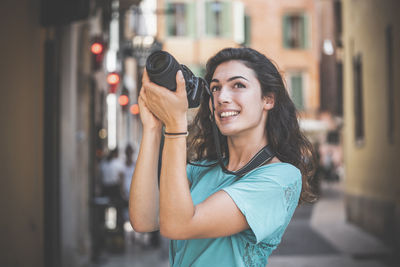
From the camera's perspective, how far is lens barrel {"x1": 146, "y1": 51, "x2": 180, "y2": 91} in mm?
1540

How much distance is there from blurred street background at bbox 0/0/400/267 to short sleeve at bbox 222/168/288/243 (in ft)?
2.15

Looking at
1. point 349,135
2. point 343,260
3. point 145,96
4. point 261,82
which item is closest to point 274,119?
point 261,82

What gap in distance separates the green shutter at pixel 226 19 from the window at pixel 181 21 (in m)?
1.35

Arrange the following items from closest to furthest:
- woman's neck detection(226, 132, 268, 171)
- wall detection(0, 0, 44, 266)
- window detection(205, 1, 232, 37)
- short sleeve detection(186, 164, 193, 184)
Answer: woman's neck detection(226, 132, 268, 171) < short sleeve detection(186, 164, 193, 184) < wall detection(0, 0, 44, 266) < window detection(205, 1, 232, 37)

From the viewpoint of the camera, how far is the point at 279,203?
1687 mm

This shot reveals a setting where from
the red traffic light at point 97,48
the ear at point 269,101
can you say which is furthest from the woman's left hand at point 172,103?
the red traffic light at point 97,48

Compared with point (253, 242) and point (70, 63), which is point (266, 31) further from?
point (253, 242)

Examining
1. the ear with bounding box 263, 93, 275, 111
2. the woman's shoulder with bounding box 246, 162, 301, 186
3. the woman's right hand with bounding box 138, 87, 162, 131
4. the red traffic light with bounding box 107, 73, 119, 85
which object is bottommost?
the woman's shoulder with bounding box 246, 162, 301, 186

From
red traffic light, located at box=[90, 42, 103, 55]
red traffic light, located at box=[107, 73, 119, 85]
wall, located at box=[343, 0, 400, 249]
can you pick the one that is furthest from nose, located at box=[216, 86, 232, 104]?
red traffic light, located at box=[107, 73, 119, 85]

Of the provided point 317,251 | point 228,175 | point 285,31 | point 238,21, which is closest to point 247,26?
point 238,21

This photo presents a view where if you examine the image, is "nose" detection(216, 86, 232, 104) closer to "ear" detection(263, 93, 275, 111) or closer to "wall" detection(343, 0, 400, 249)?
"ear" detection(263, 93, 275, 111)

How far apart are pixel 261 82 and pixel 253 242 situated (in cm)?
61

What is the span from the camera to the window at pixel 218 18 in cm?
2255

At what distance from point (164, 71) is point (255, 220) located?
553 mm
